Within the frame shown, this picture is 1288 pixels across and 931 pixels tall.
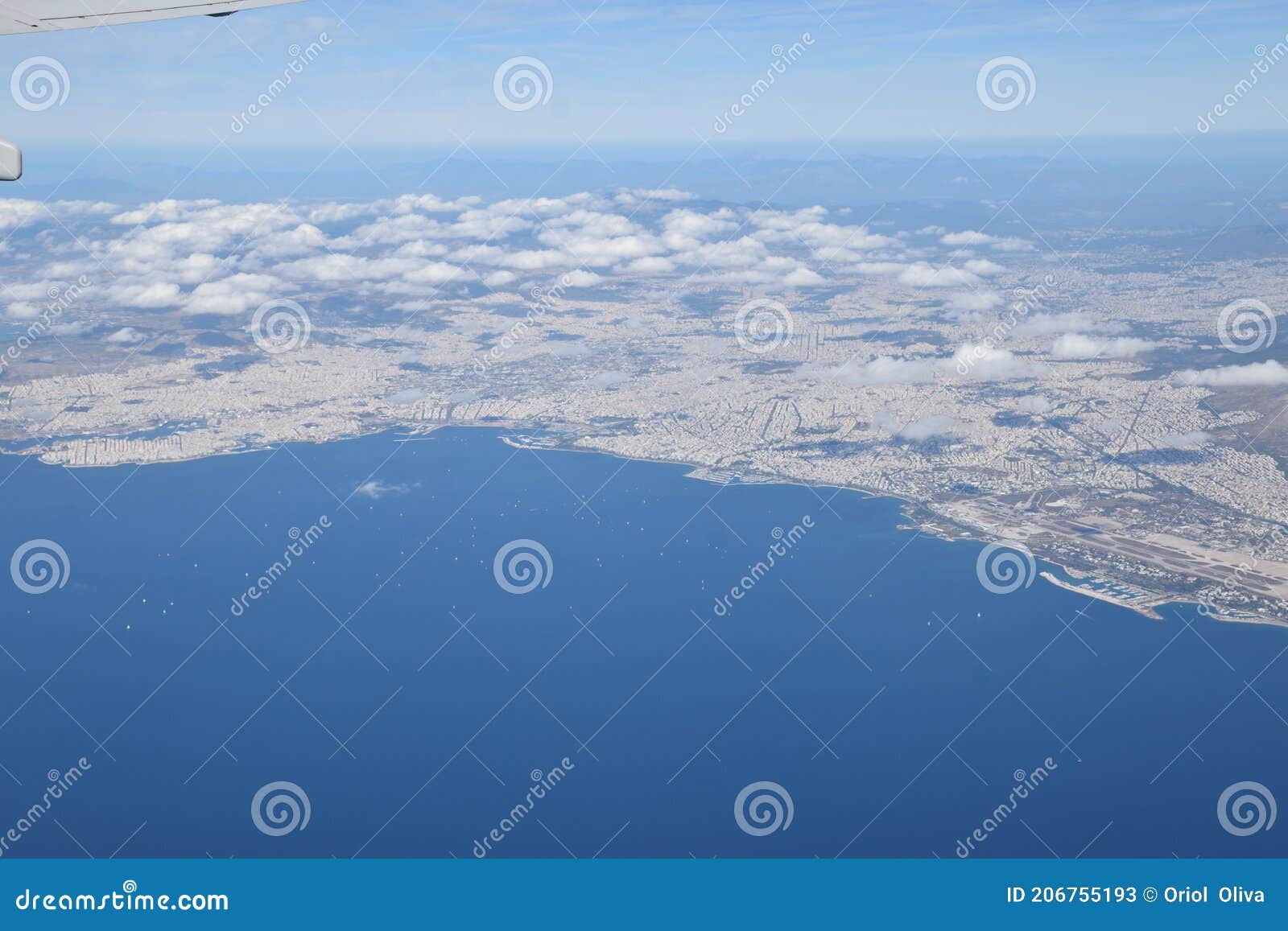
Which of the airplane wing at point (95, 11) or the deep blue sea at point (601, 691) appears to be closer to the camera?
the airplane wing at point (95, 11)

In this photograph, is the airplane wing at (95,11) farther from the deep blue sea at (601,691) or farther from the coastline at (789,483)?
the coastline at (789,483)

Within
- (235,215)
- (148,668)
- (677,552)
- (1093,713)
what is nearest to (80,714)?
(148,668)

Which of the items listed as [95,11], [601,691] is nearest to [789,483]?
[601,691]

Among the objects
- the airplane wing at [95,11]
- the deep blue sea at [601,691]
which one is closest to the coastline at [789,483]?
the deep blue sea at [601,691]

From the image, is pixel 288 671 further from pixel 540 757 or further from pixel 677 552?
pixel 677 552

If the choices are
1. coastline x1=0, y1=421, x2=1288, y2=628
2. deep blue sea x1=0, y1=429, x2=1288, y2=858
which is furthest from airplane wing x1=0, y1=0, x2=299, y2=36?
coastline x1=0, y1=421, x2=1288, y2=628

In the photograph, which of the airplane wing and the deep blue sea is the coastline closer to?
the deep blue sea
